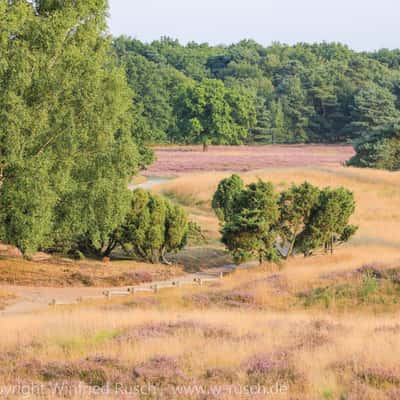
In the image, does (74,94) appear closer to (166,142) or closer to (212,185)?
(212,185)

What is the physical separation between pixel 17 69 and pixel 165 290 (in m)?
9.99

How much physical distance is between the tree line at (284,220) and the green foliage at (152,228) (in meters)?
2.71

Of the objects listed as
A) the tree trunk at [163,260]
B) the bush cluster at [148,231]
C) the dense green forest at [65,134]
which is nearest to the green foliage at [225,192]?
the bush cluster at [148,231]

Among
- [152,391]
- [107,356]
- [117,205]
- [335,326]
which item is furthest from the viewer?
[117,205]

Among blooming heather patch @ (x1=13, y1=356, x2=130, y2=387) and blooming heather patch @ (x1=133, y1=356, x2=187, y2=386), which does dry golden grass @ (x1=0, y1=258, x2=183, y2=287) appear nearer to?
blooming heather patch @ (x1=13, y1=356, x2=130, y2=387)

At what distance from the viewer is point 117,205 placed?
31.8 m

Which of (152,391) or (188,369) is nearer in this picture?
(152,391)

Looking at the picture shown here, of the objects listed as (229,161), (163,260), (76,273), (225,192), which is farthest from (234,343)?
(229,161)

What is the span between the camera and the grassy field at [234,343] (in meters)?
10.9

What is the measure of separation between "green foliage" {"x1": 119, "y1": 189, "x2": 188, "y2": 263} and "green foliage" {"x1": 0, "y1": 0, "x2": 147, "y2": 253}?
3.08 meters

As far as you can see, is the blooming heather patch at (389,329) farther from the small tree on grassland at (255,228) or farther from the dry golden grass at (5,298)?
the small tree on grassland at (255,228)

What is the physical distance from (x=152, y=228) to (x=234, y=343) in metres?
21.2

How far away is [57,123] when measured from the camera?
28.2 m

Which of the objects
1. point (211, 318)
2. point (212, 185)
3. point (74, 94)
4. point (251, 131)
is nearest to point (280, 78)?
point (251, 131)
